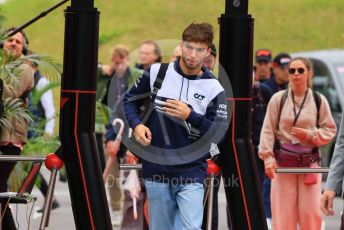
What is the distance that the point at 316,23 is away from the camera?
43.0 meters

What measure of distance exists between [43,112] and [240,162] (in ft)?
26.5

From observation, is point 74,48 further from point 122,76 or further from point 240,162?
point 122,76

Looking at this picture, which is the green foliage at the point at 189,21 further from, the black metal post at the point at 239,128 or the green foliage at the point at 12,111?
the black metal post at the point at 239,128

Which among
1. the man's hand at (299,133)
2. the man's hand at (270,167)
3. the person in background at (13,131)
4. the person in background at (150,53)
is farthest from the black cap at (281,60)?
the person in background at (13,131)

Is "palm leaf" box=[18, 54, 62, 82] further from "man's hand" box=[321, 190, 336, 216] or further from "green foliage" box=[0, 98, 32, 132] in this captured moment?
"man's hand" box=[321, 190, 336, 216]

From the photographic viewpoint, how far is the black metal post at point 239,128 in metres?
8.68

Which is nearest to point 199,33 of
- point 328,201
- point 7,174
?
point 328,201

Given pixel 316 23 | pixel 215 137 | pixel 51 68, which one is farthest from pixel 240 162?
pixel 316 23

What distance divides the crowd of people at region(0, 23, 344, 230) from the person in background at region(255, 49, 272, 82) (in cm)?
44

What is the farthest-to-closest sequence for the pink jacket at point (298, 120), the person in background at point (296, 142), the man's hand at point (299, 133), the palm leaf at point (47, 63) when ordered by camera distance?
the pink jacket at point (298, 120) → the man's hand at point (299, 133) → the person in background at point (296, 142) → the palm leaf at point (47, 63)

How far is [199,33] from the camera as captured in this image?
8.96 meters

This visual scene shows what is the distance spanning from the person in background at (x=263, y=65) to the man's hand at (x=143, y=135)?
9130 mm

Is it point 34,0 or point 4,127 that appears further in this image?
point 34,0

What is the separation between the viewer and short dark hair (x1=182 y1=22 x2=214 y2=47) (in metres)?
8.91
